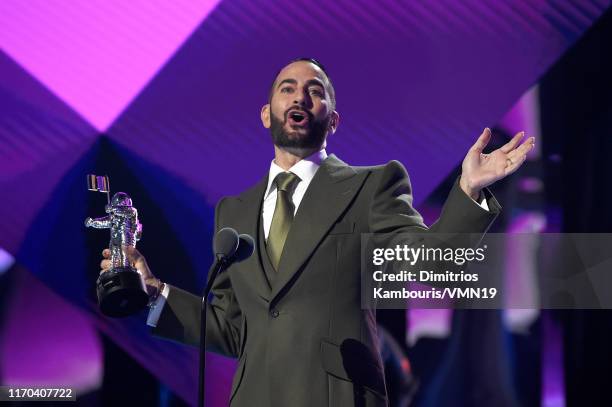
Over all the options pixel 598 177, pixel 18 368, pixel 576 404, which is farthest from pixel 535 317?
pixel 18 368

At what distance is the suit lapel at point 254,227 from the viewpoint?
1.91m

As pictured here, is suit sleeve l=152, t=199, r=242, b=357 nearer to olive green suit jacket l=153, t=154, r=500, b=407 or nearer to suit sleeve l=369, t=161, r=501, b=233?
olive green suit jacket l=153, t=154, r=500, b=407

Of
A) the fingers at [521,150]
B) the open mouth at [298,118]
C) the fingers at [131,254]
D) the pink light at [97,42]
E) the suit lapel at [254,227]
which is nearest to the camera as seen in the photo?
the fingers at [521,150]

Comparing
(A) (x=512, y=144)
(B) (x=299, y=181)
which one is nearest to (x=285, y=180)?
(B) (x=299, y=181)

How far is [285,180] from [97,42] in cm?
132

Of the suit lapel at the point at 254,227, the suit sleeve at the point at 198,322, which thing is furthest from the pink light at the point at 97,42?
the suit sleeve at the point at 198,322

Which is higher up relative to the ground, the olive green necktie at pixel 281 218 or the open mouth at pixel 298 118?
the open mouth at pixel 298 118

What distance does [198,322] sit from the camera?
213 centimetres

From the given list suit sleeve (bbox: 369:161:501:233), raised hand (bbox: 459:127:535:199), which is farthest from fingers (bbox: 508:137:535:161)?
suit sleeve (bbox: 369:161:501:233)

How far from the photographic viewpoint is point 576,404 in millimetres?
2889

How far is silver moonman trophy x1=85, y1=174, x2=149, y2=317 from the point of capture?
193 centimetres

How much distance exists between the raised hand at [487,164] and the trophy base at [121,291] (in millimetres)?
807

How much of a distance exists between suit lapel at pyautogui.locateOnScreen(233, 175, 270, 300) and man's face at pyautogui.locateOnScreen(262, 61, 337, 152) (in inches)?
5.5

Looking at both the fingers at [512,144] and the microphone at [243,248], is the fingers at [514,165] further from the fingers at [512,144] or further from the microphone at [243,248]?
the microphone at [243,248]
